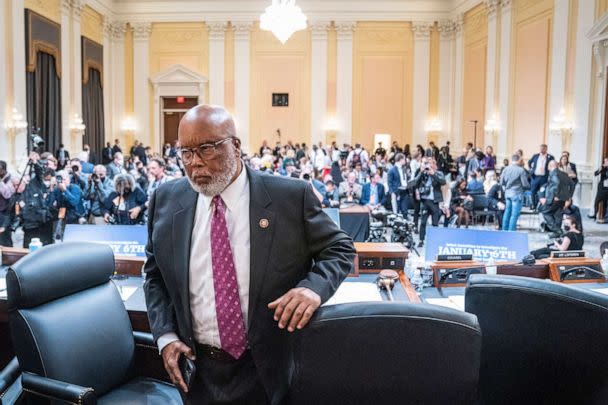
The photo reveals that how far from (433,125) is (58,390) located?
19272mm

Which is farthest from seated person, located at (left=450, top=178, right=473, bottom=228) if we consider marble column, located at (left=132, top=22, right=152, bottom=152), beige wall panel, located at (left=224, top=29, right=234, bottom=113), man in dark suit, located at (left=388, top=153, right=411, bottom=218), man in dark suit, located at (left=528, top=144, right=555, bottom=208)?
marble column, located at (left=132, top=22, right=152, bottom=152)

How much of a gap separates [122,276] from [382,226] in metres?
4.84

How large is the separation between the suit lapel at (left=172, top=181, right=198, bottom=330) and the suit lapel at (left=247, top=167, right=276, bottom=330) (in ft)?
0.68

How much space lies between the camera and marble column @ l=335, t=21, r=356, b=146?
66.8 ft

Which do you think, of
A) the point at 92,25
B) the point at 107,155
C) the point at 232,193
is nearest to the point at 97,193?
the point at 232,193

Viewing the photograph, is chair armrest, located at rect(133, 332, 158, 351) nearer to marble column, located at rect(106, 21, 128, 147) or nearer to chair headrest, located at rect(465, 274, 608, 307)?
chair headrest, located at rect(465, 274, 608, 307)

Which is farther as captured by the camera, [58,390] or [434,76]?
[434,76]

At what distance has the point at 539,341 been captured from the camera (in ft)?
5.45

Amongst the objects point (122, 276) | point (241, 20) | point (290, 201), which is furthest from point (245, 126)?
point (290, 201)

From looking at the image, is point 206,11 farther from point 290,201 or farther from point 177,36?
Answer: point 290,201

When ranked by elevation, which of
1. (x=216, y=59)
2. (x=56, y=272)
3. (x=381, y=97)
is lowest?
(x=56, y=272)

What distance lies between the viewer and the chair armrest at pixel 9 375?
8.79ft

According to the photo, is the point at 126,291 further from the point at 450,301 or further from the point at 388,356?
the point at 388,356

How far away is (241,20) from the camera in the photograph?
2042cm
